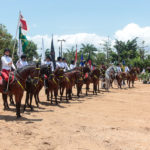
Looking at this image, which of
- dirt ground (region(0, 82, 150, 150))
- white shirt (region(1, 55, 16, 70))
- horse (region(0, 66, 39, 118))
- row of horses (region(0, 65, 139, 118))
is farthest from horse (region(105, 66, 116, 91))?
white shirt (region(1, 55, 16, 70))

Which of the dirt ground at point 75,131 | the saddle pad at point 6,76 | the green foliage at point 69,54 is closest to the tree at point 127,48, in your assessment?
the green foliage at point 69,54

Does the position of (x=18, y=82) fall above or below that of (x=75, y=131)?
above

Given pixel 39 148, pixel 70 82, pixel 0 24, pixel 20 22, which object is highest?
pixel 0 24

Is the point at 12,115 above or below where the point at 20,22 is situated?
below

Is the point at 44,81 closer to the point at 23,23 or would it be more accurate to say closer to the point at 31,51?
the point at 23,23

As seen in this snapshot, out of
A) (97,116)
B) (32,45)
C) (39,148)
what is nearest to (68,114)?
(97,116)

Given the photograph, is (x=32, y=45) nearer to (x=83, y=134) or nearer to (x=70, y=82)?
(x=70, y=82)

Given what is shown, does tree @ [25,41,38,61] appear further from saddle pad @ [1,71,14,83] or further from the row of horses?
saddle pad @ [1,71,14,83]

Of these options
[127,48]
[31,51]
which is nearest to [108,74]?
[127,48]

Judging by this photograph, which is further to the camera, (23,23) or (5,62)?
(23,23)

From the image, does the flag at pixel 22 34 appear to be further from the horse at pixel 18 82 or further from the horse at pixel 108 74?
the horse at pixel 108 74

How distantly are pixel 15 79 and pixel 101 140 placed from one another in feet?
14.6

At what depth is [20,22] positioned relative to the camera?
33.0 feet

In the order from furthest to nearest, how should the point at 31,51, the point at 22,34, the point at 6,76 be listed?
the point at 31,51 → the point at 22,34 → the point at 6,76
